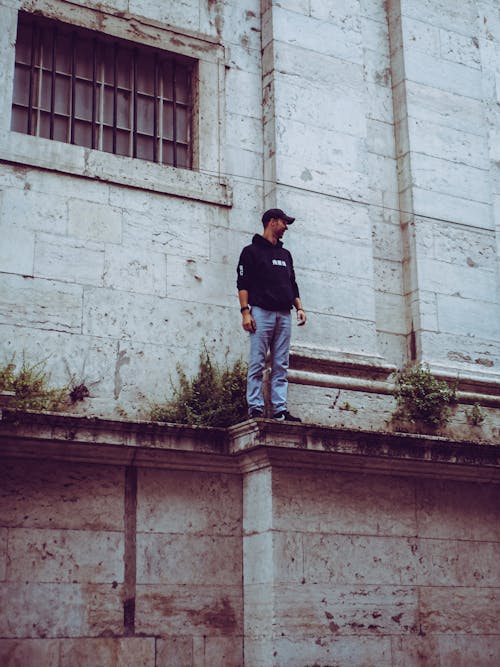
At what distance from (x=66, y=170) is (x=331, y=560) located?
189 inches

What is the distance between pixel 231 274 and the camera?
11336 mm

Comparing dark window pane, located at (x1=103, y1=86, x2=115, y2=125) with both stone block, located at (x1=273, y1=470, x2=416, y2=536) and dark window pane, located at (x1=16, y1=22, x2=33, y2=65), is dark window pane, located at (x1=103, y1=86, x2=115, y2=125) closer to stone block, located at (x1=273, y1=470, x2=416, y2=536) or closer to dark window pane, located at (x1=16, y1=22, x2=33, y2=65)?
dark window pane, located at (x1=16, y1=22, x2=33, y2=65)

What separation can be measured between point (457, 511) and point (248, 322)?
2963 millimetres

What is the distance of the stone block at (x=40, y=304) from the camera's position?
10.1 meters

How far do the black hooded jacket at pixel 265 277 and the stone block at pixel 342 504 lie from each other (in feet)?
5.77

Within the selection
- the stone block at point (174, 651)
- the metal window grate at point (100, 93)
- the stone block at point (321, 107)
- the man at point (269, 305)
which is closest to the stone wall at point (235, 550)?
the stone block at point (174, 651)

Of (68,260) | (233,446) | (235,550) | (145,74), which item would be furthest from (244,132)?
(235,550)

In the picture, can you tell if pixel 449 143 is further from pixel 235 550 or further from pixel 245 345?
pixel 235 550

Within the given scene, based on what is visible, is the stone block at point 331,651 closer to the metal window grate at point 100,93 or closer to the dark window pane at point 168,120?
the metal window grate at point 100,93

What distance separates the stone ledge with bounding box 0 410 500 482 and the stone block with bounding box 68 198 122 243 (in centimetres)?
222

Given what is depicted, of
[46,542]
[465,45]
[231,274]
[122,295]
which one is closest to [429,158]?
[465,45]

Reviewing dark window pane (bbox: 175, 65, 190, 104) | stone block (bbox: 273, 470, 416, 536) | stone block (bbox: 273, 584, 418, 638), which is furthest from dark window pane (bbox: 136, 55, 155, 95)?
stone block (bbox: 273, 584, 418, 638)

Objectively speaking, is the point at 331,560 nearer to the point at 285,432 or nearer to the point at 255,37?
the point at 285,432

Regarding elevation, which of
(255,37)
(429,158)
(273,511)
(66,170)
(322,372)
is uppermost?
(255,37)
